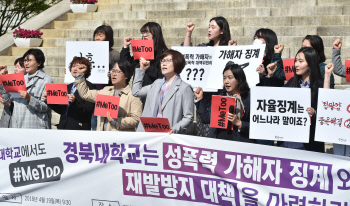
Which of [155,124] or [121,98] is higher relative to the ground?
[121,98]

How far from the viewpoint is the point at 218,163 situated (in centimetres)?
481

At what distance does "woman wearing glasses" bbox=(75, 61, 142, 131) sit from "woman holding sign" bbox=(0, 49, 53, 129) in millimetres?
683

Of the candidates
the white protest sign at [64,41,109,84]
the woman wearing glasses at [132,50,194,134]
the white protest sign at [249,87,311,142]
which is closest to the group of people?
the woman wearing glasses at [132,50,194,134]

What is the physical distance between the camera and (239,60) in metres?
6.08

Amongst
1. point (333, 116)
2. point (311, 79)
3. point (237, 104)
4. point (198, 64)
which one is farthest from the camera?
point (198, 64)

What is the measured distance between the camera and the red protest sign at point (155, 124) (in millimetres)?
5039

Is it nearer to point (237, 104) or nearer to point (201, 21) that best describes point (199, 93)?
point (237, 104)

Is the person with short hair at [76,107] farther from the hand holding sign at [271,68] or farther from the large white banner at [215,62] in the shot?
the hand holding sign at [271,68]

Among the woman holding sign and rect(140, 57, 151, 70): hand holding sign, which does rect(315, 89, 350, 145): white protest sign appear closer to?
rect(140, 57, 151, 70): hand holding sign

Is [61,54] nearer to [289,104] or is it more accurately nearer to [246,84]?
[246,84]

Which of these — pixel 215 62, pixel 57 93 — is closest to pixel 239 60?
pixel 215 62

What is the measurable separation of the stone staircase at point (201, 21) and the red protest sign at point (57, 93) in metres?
3.13

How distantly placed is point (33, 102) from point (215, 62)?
95.5 inches

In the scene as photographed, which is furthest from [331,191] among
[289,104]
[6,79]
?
[6,79]
